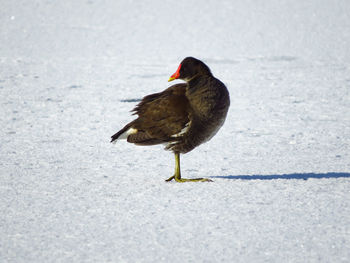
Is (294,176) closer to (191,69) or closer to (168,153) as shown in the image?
(191,69)

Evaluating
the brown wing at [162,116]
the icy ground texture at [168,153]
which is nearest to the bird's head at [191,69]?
the brown wing at [162,116]

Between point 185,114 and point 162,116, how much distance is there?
22 cm

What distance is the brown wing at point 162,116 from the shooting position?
4.40m

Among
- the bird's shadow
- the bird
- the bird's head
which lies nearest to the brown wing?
the bird

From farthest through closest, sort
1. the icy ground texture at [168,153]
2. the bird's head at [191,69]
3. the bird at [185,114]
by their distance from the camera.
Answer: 1. the bird's head at [191,69]
2. the bird at [185,114]
3. the icy ground texture at [168,153]

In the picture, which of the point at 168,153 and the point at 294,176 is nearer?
the point at 294,176

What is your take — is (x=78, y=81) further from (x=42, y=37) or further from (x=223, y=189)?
(x=223, y=189)

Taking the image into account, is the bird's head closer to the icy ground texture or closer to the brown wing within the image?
the brown wing

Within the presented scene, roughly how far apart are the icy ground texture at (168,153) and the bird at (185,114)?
389 mm

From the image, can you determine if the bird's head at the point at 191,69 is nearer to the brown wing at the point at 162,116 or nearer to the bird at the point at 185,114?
the bird at the point at 185,114

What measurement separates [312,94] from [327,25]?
5.43m

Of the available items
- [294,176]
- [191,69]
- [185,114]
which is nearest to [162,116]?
[185,114]

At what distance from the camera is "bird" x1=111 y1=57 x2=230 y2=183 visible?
4.37m

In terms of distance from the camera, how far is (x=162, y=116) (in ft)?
14.7
